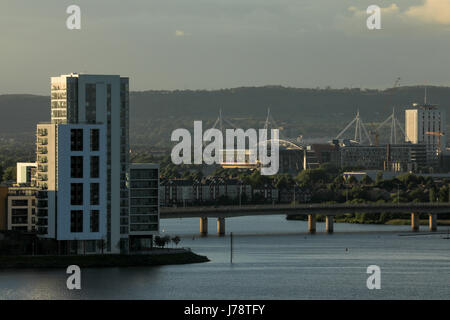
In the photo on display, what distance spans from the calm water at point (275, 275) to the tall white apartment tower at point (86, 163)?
12.2 ft

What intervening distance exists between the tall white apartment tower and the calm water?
12.2 feet

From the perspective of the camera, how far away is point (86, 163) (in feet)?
201

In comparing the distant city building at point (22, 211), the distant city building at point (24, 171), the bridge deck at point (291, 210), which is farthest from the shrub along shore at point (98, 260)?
the bridge deck at point (291, 210)

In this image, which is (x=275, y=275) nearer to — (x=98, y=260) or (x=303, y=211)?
(x=98, y=260)

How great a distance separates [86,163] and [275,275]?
10399 mm

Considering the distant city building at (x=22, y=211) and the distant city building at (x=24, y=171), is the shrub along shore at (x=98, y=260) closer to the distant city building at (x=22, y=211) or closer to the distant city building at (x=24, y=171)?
the distant city building at (x=22, y=211)

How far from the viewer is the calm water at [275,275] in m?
50.7

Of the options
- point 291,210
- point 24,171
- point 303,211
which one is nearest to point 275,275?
point 24,171

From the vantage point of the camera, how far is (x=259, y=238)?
79.6 metres

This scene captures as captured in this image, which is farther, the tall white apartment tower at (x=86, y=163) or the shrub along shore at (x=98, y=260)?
the tall white apartment tower at (x=86, y=163)

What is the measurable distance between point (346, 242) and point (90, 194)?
19838 millimetres

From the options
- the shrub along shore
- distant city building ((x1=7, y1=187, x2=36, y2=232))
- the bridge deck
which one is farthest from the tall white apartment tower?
the bridge deck
